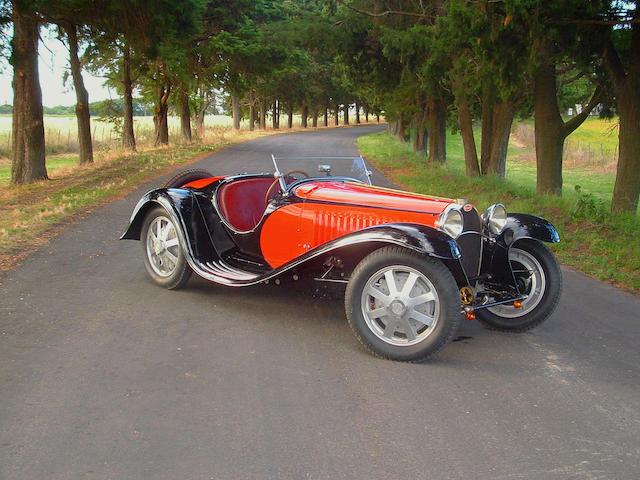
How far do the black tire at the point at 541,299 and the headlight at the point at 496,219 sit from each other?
0.24 m

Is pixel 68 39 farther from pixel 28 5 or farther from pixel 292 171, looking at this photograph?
pixel 292 171

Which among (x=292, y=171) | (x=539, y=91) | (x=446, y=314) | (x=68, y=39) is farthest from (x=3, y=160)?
(x=446, y=314)

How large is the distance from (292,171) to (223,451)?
3367 mm

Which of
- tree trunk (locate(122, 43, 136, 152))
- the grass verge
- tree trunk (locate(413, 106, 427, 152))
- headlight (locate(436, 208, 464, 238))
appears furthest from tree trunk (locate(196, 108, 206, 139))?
headlight (locate(436, 208, 464, 238))

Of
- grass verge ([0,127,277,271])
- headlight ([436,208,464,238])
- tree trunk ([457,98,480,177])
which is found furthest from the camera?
tree trunk ([457,98,480,177])

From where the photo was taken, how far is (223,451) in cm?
333

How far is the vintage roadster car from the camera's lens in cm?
461

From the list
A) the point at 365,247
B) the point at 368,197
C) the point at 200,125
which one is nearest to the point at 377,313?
the point at 365,247

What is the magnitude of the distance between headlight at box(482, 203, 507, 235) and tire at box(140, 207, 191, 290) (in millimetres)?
2865

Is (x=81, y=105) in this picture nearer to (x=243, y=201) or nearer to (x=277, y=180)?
(x=243, y=201)

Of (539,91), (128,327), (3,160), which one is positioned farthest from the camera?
(3,160)

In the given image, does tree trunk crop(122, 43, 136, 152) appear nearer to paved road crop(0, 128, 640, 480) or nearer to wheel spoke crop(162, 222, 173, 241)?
wheel spoke crop(162, 222, 173, 241)

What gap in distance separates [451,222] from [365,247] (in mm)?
707

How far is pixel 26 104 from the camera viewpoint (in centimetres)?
1548
